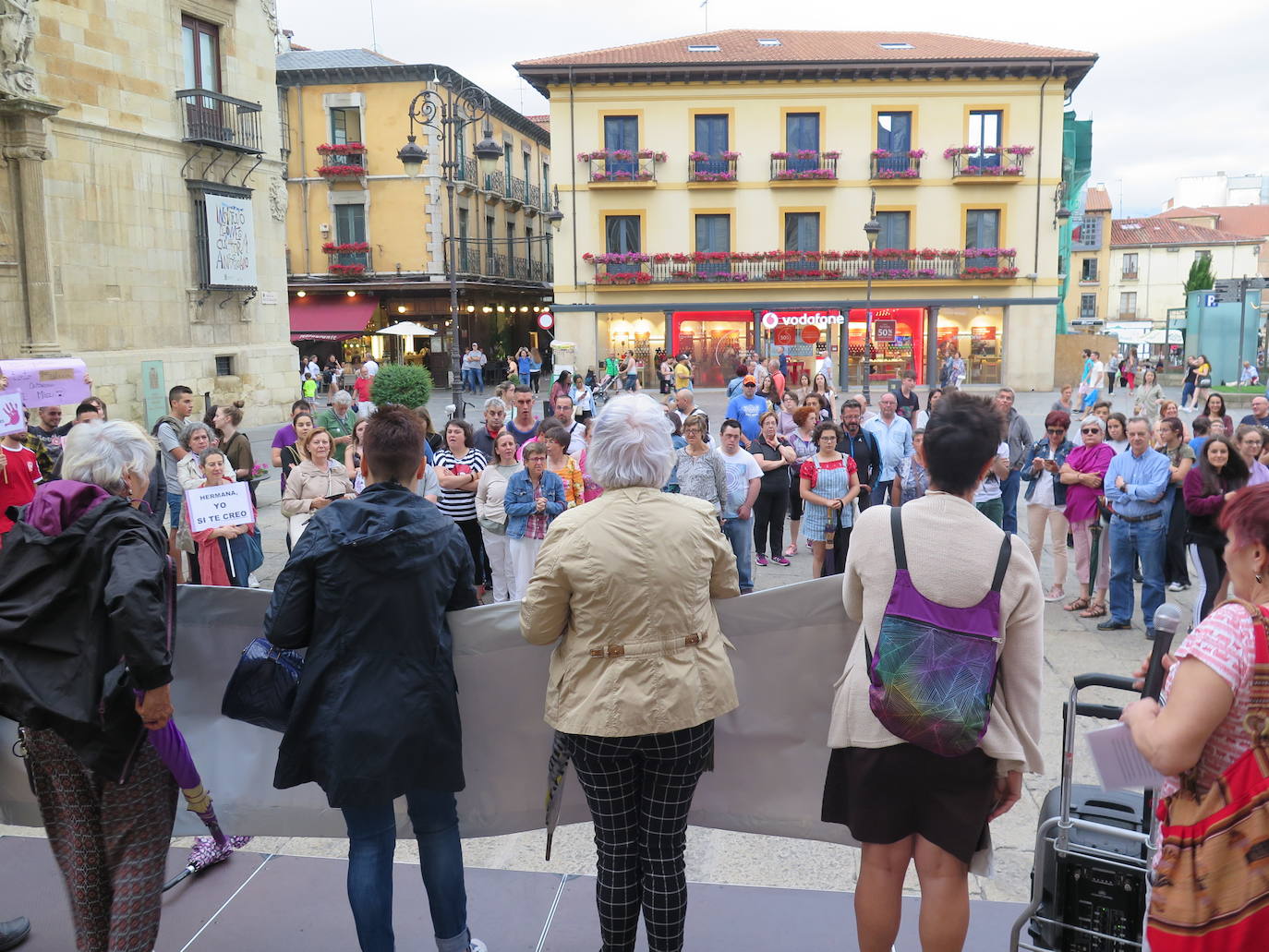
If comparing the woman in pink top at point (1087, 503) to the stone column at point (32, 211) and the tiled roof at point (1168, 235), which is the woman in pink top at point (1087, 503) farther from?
the tiled roof at point (1168, 235)

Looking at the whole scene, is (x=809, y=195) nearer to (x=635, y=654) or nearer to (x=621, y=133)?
(x=621, y=133)

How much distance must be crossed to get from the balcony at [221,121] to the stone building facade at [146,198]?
1.6 inches

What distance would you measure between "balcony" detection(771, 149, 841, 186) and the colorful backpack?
107ft

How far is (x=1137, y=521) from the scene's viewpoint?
25.1ft

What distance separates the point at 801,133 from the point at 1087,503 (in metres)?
28.0

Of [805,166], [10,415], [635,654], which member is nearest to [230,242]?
[10,415]

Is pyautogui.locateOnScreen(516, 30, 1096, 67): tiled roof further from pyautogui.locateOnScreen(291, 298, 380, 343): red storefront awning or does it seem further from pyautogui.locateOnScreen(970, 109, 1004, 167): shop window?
pyautogui.locateOnScreen(291, 298, 380, 343): red storefront awning

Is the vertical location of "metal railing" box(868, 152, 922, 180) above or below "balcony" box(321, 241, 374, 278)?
above

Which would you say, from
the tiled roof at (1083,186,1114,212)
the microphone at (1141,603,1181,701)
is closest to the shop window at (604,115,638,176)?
the microphone at (1141,603,1181,701)

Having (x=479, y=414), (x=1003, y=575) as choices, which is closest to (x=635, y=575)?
(x=1003, y=575)

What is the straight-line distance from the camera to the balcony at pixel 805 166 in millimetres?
33156

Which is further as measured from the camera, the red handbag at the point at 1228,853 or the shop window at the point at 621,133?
the shop window at the point at 621,133

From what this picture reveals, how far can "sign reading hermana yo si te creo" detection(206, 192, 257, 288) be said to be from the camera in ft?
68.3

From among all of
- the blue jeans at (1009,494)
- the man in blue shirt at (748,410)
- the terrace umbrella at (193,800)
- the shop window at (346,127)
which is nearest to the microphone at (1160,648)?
the terrace umbrella at (193,800)
